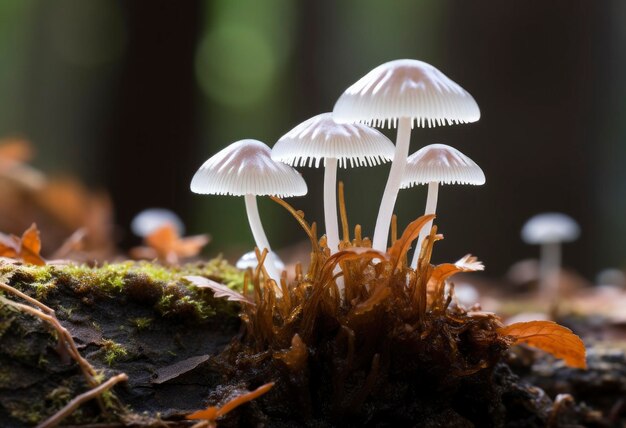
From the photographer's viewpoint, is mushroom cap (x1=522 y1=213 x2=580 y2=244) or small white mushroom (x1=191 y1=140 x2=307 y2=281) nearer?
small white mushroom (x1=191 y1=140 x2=307 y2=281)

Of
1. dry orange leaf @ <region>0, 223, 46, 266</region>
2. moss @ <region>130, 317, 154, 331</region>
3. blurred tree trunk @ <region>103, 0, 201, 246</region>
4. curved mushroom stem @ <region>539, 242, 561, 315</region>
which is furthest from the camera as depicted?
blurred tree trunk @ <region>103, 0, 201, 246</region>

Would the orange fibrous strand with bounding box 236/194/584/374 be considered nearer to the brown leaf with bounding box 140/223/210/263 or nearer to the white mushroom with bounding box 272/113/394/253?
the white mushroom with bounding box 272/113/394/253

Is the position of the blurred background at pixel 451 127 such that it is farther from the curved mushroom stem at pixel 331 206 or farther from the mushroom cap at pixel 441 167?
the curved mushroom stem at pixel 331 206

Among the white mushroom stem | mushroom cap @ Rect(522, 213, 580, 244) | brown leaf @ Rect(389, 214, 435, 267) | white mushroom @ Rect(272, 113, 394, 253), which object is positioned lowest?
the white mushroom stem

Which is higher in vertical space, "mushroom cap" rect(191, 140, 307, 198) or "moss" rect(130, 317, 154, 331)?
"mushroom cap" rect(191, 140, 307, 198)

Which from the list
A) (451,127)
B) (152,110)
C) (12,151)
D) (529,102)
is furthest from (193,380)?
(529,102)

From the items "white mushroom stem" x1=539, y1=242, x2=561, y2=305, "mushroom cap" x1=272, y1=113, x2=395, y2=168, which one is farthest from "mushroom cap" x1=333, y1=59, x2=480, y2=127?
"white mushroom stem" x1=539, y1=242, x2=561, y2=305

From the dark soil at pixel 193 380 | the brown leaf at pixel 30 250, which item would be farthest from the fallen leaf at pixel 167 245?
the dark soil at pixel 193 380

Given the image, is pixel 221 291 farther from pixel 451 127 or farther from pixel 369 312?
pixel 451 127
